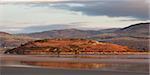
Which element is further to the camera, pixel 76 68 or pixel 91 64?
pixel 91 64

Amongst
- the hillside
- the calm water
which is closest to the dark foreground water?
the calm water

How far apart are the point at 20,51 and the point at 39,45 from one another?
2913mm

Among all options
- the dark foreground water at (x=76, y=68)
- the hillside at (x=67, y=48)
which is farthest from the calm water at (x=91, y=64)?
the hillside at (x=67, y=48)

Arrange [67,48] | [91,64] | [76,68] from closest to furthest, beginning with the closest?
1. [76,68]
2. [91,64]
3. [67,48]

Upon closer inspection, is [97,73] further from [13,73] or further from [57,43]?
[57,43]

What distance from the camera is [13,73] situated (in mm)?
21688

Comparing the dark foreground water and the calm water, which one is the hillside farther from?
the dark foreground water

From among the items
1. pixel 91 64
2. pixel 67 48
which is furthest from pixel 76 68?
pixel 67 48

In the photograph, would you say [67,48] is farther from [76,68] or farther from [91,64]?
[76,68]

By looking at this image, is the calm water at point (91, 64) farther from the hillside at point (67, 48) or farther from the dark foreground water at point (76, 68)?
the hillside at point (67, 48)

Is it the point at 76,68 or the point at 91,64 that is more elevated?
the point at 76,68

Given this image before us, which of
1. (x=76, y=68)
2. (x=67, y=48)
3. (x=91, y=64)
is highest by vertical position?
(x=76, y=68)

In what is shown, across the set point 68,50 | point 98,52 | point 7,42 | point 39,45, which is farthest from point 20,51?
point 7,42

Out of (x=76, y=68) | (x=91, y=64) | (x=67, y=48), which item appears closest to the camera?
(x=76, y=68)
